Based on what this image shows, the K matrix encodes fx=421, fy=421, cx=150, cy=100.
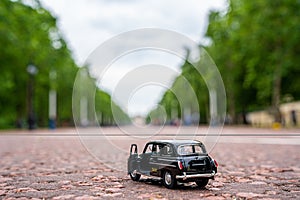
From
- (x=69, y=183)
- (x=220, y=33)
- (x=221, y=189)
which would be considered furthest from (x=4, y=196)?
(x=220, y=33)

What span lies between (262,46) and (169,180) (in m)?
40.3

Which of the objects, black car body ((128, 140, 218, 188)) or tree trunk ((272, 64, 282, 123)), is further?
tree trunk ((272, 64, 282, 123))

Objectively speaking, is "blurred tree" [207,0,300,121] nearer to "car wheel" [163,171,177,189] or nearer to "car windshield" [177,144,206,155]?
"car windshield" [177,144,206,155]

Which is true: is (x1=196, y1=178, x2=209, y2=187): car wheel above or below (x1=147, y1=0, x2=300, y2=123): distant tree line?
below

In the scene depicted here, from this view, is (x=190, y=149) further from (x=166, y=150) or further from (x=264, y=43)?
(x=264, y=43)

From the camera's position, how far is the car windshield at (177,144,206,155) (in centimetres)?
685

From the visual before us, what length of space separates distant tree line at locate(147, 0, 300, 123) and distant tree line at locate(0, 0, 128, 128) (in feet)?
48.8

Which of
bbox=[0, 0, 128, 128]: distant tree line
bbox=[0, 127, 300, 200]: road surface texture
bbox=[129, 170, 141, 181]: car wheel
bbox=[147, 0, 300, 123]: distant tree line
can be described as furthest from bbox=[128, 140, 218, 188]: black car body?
bbox=[0, 0, 128, 128]: distant tree line

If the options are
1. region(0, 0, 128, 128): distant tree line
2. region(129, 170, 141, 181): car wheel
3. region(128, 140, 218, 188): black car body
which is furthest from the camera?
region(0, 0, 128, 128): distant tree line

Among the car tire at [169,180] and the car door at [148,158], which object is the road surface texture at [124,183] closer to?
the car tire at [169,180]

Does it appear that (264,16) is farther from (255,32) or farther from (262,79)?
(262,79)

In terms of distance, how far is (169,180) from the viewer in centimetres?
695

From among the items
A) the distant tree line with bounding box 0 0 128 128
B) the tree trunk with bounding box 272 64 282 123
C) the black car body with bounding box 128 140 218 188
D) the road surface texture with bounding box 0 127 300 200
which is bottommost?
the road surface texture with bounding box 0 127 300 200

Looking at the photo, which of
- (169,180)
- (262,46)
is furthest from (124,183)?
(262,46)
